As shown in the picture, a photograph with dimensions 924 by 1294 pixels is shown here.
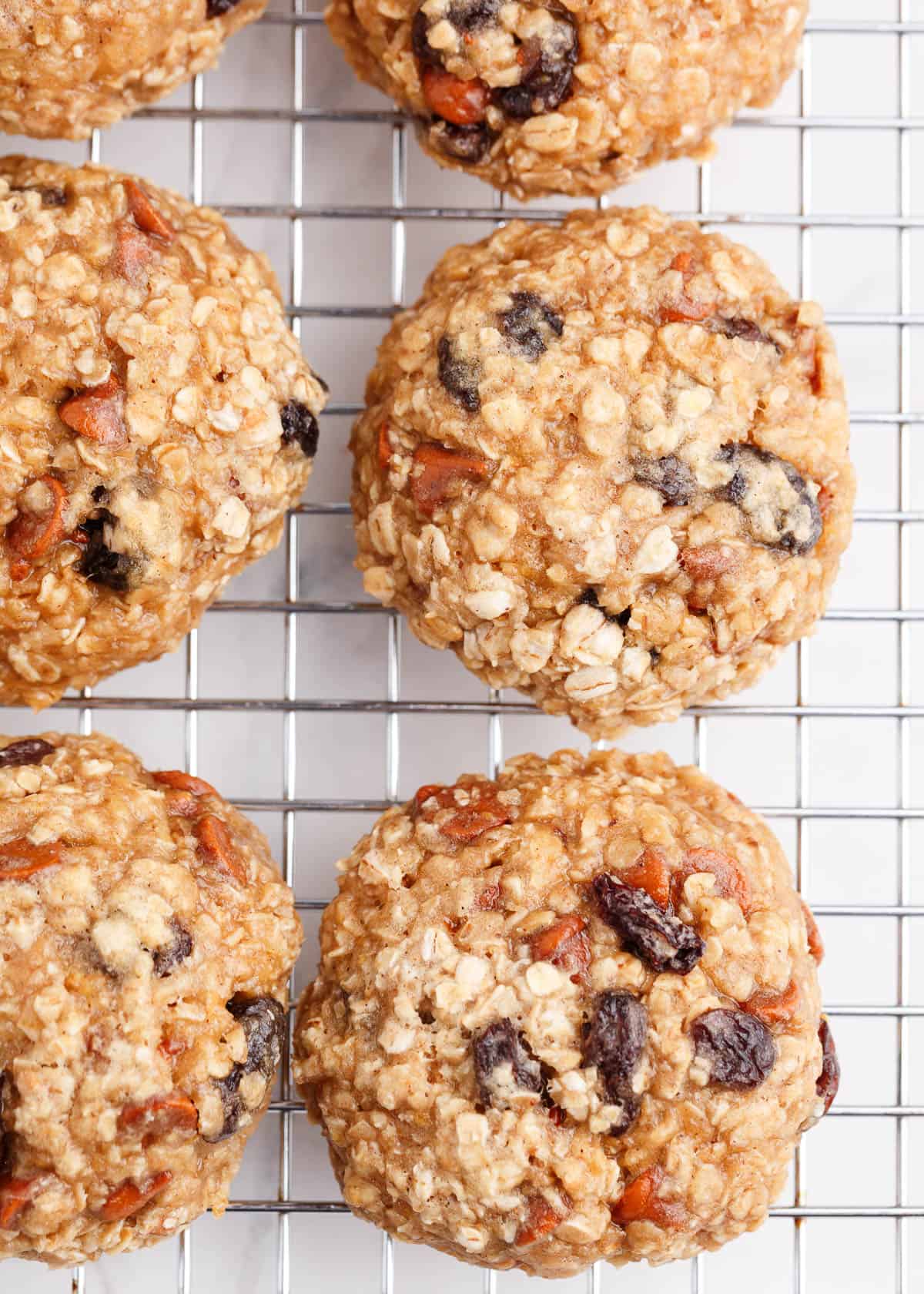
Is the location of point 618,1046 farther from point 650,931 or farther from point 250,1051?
point 250,1051

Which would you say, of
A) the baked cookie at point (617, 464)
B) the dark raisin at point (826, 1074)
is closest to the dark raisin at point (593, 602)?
the baked cookie at point (617, 464)

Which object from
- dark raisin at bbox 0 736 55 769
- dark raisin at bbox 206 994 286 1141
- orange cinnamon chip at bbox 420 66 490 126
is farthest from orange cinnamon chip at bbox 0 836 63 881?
orange cinnamon chip at bbox 420 66 490 126

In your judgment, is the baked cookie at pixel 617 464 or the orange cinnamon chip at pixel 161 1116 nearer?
the orange cinnamon chip at pixel 161 1116

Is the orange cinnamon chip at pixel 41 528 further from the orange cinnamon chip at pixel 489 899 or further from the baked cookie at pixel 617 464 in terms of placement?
the orange cinnamon chip at pixel 489 899

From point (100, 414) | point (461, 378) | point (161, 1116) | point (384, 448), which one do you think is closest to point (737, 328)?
point (461, 378)

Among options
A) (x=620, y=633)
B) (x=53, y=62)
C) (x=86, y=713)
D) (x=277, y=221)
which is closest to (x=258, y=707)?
(x=86, y=713)

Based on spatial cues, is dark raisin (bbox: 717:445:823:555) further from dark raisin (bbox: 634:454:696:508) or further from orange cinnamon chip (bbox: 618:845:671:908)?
orange cinnamon chip (bbox: 618:845:671:908)

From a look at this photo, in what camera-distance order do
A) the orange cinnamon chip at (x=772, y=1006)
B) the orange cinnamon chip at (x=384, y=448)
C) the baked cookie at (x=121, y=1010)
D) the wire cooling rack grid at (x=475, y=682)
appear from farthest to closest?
the wire cooling rack grid at (x=475, y=682) < the orange cinnamon chip at (x=384, y=448) < the orange cinnamon chip at (x=772, y=1006) < the baked cookie at (x=121, y=1010)

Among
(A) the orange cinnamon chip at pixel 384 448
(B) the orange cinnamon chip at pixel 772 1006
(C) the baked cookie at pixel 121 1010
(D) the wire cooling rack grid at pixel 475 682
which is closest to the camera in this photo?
(C) the baked cookie at pixel 121 1010
